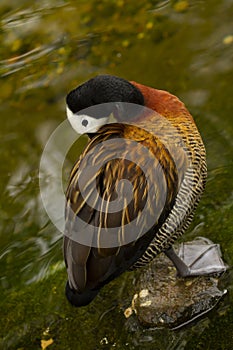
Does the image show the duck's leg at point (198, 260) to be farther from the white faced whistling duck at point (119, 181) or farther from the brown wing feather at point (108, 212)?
the brown wing feather at point (108, 212)

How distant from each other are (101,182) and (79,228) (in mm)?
242

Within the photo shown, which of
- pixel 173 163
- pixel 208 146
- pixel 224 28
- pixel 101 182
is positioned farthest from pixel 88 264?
pixel 224 28

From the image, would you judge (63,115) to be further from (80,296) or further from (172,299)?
(80,296)

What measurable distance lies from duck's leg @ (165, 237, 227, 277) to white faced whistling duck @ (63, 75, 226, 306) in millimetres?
263

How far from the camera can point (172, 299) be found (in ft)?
11.9

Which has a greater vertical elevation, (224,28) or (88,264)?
(88,264)

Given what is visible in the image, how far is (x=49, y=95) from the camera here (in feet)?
19.3

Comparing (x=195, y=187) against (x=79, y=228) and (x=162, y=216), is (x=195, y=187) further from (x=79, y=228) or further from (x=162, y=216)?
(x=79, y=228)

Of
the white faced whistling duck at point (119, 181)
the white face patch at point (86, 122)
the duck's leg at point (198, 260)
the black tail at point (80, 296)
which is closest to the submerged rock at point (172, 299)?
the duck's leg at point (198, 260)

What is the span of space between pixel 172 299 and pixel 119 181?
0.82m

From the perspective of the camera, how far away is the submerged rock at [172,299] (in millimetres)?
3600

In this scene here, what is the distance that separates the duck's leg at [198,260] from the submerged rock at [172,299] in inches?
1.8

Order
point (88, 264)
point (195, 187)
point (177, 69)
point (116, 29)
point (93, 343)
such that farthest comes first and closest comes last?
point (116, 29) < point (177, 69) < point (93, 343) < point (195, 187) < point (88, 264)

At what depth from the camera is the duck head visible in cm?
328
